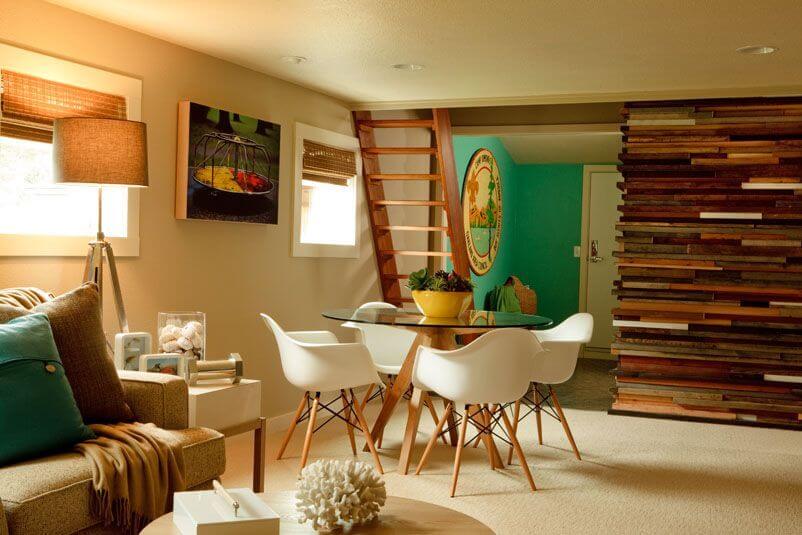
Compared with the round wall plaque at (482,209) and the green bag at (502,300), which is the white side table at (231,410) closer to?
the round wall plaque at (482,209)

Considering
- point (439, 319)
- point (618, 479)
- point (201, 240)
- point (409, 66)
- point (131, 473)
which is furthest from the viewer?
point (409, 66)

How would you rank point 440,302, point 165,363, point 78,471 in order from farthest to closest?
point 440,302, point 165,363, point 78,471

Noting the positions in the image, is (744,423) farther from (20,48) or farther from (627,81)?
(20,48)

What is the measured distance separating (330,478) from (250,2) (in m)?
2.32

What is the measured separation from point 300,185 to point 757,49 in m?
2.86

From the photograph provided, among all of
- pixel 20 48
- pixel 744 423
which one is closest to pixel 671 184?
pixel 744 423

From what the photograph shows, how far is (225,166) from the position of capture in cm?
470

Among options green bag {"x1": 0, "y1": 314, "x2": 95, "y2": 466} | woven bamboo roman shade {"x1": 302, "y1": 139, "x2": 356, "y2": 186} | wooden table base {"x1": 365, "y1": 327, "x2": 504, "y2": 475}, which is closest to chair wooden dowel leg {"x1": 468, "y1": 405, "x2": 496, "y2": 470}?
wooden table base {"x1": 365, "y1": 327, "x2": 504, "y2": 475}

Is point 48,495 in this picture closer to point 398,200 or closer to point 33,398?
point 33,398

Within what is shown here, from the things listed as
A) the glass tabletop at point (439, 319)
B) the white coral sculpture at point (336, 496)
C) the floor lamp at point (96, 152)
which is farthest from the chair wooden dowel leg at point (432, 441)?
the white coral sculpture at point (336, 496)

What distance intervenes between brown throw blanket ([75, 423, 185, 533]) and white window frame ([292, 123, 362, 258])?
272cm

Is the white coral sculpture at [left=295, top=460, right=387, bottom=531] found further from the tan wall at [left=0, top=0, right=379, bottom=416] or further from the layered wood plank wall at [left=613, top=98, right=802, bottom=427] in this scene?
the layered wood plank wall at [left=613, top=98, right=802, bottom=427]

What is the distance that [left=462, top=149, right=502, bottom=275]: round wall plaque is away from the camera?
7.60 meters

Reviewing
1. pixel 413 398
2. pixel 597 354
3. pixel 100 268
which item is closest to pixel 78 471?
pixel 100 268
